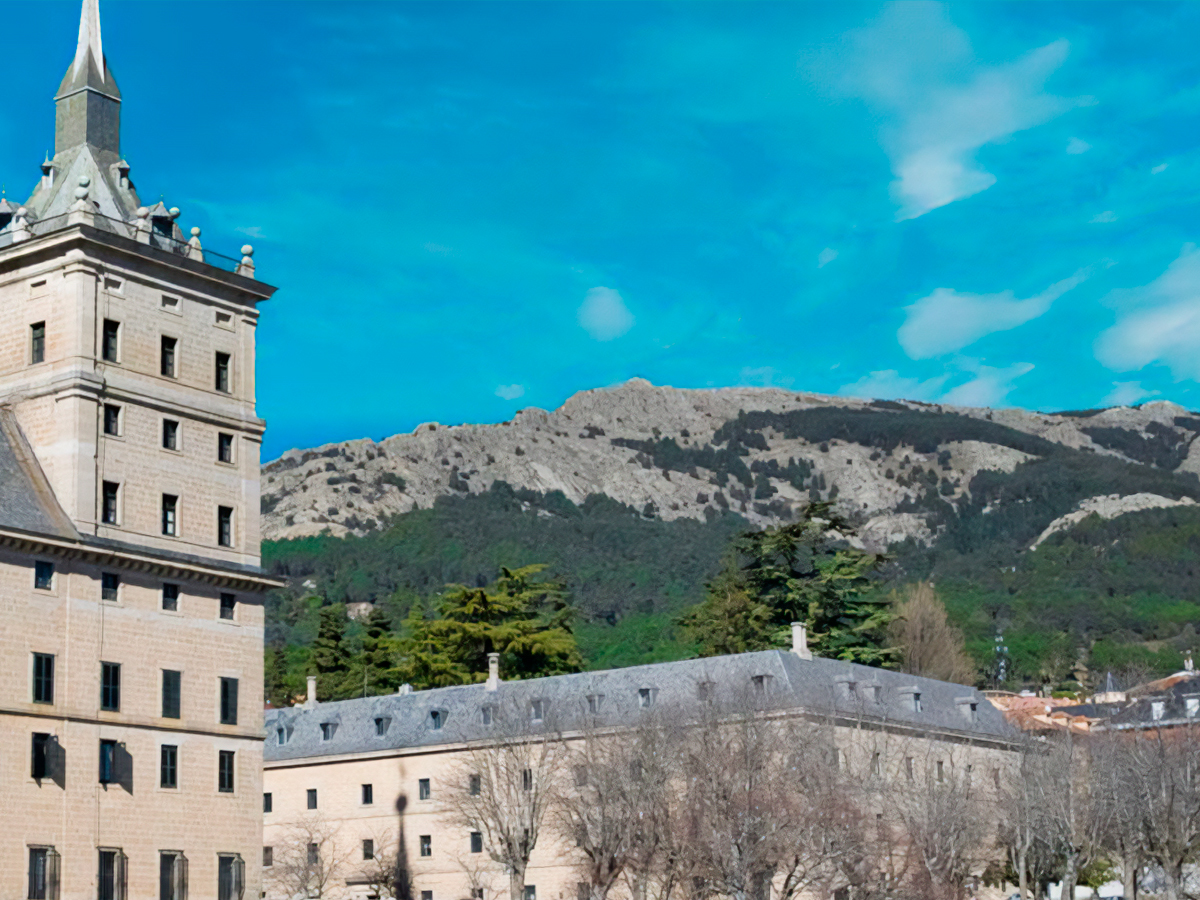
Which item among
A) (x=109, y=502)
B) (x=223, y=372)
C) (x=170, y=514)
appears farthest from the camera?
(x=223, y=372)

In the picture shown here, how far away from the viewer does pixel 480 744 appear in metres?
75.3

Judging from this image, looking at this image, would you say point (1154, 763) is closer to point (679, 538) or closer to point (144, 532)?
point (144, 532)

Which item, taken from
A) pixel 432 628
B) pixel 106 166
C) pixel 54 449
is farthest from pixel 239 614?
pixel 432 628

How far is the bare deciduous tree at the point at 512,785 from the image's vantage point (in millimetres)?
64375

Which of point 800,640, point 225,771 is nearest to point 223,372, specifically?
Result: point 225,771

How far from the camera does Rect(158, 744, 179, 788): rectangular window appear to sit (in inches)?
2066

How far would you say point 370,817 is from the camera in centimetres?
8112

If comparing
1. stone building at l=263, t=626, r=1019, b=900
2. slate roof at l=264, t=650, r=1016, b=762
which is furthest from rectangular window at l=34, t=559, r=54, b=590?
slate roof at l=264, t=650, r=1016, b=762

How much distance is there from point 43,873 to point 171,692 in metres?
6.49

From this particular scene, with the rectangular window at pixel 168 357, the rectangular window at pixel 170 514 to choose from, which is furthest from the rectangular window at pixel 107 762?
the rectangular window at pixel 168 357

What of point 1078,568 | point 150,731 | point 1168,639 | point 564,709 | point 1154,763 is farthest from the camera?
point 1078,568

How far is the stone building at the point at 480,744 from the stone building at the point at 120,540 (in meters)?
17.2

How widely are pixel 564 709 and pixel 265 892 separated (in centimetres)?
1514

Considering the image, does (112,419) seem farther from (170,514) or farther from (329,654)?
(329,654)
